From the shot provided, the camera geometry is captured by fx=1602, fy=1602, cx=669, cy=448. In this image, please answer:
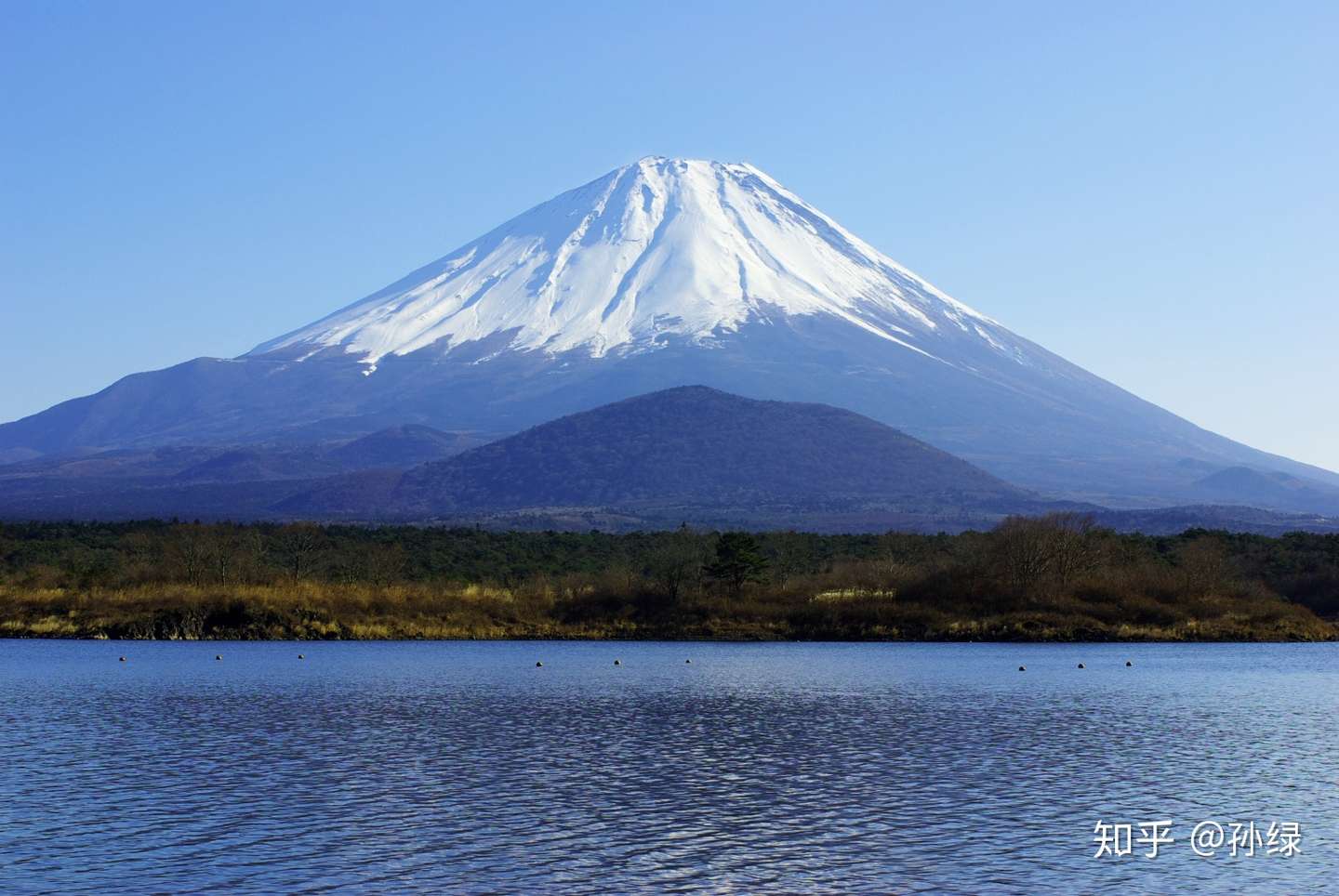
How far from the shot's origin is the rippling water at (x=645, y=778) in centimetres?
2319

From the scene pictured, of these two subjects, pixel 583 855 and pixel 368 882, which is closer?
pixel 368 882

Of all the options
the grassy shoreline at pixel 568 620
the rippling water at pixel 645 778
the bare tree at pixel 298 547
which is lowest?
the rippling water at pixel 645 778

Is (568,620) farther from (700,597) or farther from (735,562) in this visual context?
(735,562)

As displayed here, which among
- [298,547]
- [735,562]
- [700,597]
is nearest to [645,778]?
[700,597]

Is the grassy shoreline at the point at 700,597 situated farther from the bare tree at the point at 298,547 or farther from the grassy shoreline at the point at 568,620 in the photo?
the bare tree at the point at 298,547

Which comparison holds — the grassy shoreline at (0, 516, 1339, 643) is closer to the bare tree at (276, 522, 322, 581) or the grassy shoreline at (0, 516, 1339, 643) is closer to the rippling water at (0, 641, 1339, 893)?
the bare tree at (276, 522, 322, 581)

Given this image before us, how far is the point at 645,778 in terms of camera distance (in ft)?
105

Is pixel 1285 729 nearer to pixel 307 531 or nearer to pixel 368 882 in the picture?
pixel 368 882

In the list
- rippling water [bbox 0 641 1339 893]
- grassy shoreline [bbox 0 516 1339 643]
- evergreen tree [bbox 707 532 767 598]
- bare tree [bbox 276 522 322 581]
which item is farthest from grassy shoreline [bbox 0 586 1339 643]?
rippling water [bbox 0 641 1339 893]

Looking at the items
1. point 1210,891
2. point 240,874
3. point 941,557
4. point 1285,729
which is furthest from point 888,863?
point 941,557

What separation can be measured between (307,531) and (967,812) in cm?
8851

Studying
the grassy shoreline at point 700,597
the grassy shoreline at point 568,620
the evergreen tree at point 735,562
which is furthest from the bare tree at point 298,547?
the evergreen tree at point 735,562

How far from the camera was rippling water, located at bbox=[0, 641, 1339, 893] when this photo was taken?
23.2 m

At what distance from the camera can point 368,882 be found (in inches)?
869
